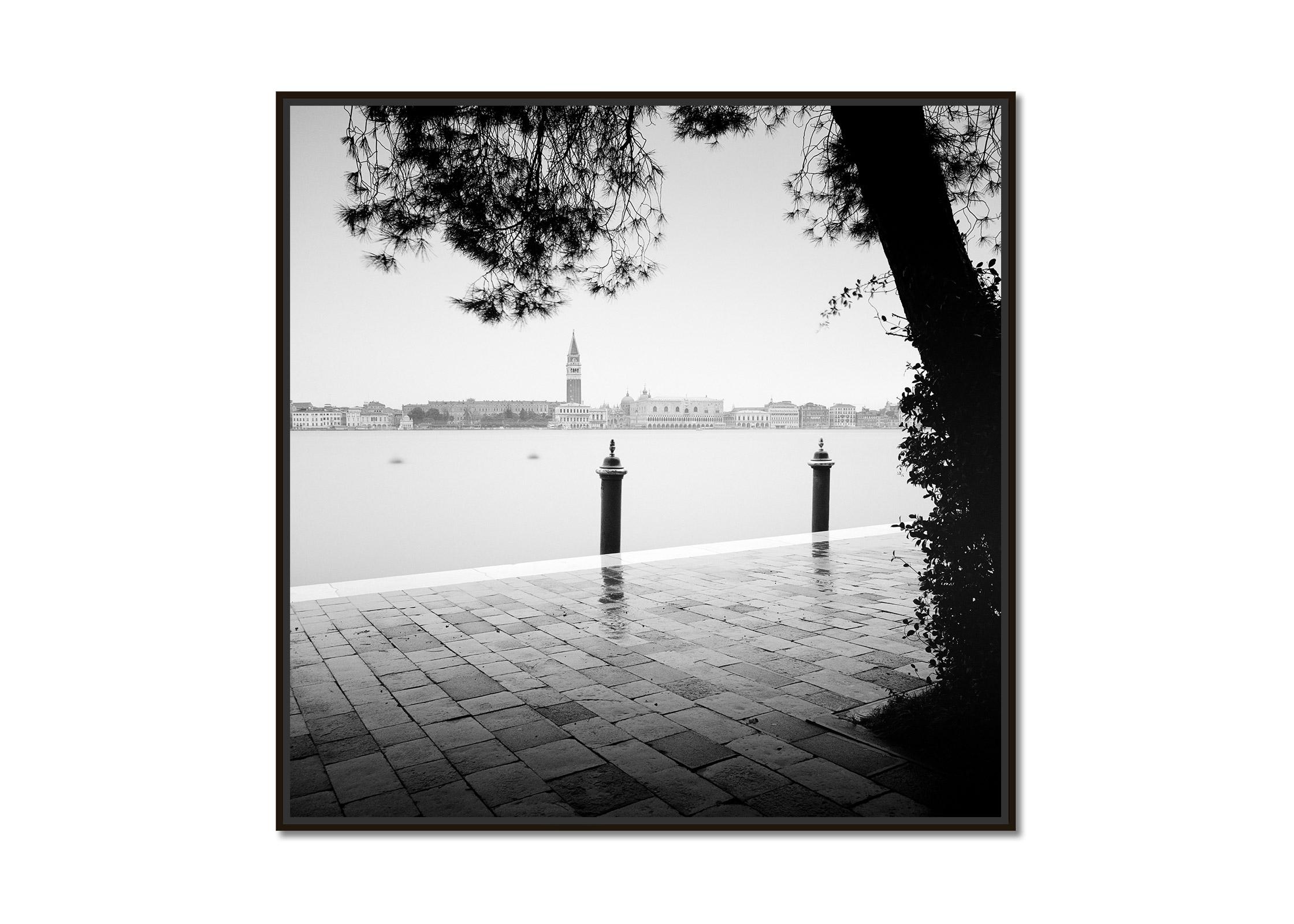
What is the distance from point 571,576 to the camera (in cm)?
574

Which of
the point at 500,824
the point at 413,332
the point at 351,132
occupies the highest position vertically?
the point at 351,132

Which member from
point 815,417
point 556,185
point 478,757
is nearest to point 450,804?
point 478,757

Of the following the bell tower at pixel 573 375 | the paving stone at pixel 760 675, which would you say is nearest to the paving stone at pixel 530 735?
the paving stone at pixel 760 675

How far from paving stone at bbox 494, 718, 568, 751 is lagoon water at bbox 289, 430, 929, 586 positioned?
1.11 metres

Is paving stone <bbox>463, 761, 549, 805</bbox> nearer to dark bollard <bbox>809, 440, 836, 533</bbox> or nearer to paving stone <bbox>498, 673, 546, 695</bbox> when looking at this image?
paving stone <bbox>498, 673, 546, 695</bbox>

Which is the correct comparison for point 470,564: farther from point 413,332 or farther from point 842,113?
point 842,113

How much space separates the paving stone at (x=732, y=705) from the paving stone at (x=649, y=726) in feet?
0.75

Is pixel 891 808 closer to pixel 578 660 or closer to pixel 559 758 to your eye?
pixel 559 758

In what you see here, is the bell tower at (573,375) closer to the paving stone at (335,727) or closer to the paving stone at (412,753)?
the paving stone at (335,727)

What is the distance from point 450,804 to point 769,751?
1098mm

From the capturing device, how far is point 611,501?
6672 mm

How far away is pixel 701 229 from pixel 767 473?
1187 centimetres

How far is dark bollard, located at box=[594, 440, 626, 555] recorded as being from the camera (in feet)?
21.4
